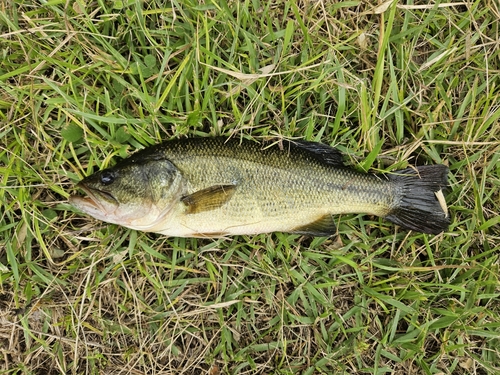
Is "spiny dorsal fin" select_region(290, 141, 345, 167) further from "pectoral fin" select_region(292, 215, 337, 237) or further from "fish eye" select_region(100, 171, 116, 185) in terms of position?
"fish eye" select_region(100, 171, 116, 185)

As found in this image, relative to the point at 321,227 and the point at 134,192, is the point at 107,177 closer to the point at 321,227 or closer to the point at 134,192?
the point at 134,192

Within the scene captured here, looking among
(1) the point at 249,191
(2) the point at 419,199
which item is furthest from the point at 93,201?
(2) the point at 419,199

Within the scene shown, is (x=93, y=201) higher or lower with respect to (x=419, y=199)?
higher

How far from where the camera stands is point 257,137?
9.97 feet

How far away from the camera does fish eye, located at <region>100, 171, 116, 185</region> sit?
2.75m

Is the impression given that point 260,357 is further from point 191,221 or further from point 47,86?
point 47,86

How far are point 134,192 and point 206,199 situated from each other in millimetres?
512

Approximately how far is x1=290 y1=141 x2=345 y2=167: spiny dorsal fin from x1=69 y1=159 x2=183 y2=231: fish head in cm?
100

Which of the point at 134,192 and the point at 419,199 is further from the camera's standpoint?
the point at 419,199

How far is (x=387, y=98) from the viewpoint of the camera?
10.1 feet

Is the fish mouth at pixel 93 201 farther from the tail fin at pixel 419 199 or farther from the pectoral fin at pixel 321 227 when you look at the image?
the tail fin at pixel 419 199

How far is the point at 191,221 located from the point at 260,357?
1.29m

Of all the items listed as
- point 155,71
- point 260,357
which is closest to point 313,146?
point 155,71

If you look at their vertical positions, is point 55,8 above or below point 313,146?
above
